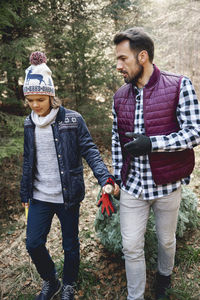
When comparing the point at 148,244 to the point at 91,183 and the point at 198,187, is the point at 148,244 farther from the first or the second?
the point at 91,183

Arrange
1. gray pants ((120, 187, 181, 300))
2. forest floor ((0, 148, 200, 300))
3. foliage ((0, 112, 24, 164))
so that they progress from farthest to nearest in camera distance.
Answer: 1. foliage ((0, 112, 24, 164))
2. forest floor ((0, 148, 200, 300))
3. gray pants ((120, 187, 181, 300))

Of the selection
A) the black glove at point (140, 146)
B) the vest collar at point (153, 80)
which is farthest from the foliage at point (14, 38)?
the black glove at point (140, 146)

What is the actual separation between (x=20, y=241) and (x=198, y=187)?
152 inches

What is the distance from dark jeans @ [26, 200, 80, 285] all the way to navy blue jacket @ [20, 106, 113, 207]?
0.19 metres

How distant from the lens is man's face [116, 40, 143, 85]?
216cm

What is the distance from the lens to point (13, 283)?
330 centimetres

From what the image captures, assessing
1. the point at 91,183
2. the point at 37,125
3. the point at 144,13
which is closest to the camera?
the point at 37,125

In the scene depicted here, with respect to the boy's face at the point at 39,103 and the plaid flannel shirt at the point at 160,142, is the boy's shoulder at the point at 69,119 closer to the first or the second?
the boy's face at the point at 39,103

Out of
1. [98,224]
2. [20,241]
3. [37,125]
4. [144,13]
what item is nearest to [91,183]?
[20,241]

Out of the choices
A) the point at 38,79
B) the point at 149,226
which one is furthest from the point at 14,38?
the point at 149,226

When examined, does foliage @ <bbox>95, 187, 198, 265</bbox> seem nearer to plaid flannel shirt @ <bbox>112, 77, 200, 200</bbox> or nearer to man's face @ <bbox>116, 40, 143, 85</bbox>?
plaid flannel shirt @ <bbox>112, 77, 200, 200</bbox>

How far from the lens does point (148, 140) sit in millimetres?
2033

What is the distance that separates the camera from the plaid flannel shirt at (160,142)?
2008 millimetres

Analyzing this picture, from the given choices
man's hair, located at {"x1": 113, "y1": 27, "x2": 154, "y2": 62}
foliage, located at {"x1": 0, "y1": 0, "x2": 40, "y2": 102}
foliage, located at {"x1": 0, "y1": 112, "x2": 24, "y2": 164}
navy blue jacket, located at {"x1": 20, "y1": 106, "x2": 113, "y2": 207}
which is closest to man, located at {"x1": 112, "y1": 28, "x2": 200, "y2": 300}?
man's hair, located at {"x1": 113, "y1": 27, "x2": 154, "y2": 62}
